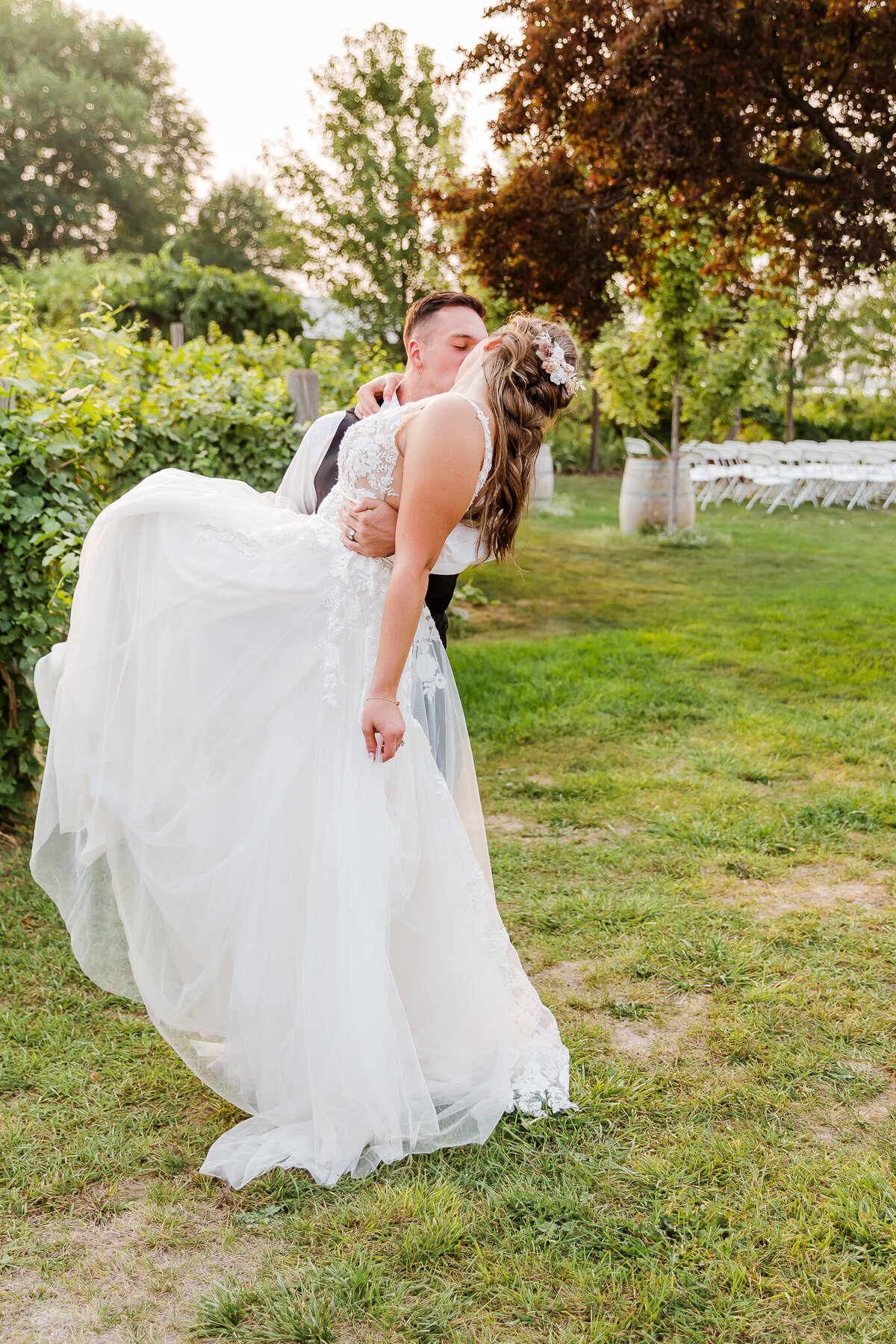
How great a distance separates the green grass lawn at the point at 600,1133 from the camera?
79.0 inches

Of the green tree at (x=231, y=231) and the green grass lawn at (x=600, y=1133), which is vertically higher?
the green tree at (x=231, y=231)

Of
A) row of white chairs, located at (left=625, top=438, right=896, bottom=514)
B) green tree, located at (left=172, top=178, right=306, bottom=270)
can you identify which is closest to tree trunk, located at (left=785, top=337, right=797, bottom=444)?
row of white chairs, located at (left=625, top=438, right=896, bottom=514)

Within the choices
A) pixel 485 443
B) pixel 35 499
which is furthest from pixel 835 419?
pixel 485 443

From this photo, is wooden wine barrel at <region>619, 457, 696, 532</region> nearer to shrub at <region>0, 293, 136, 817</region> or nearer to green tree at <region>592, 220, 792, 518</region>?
green tree at <region>592, 220, 792, 518</region>

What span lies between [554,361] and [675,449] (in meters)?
11.4

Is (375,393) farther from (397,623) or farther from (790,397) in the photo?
(790,397)

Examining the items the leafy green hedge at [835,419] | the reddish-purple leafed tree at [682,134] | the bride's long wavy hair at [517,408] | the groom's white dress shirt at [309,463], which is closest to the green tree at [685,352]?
the reddish-purple leafed tree at [682,134]

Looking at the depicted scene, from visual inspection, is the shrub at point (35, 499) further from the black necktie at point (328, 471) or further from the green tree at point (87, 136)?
the green tree at point (87, 136)

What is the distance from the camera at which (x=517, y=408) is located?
2369 mm

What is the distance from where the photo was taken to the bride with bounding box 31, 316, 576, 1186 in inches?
91.7

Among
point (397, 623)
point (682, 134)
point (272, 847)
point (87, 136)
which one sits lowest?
point (272, 847)

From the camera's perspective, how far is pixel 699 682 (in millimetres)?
6883

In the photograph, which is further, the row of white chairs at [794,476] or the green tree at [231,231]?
the green tree at [231,231]

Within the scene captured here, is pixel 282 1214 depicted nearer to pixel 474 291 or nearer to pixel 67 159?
pixel 474 291
